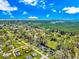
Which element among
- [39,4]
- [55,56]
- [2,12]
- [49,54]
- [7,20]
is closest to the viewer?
[55,56]

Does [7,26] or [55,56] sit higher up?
[7,26]

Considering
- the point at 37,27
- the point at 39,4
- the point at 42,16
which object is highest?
the point at 39,4

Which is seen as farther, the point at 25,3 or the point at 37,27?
the point at 37,27

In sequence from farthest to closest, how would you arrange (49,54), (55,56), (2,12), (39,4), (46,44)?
(2,12) → (39,4) → (46,44) → (49,54) → (55,56)

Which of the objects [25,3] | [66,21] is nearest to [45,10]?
[25,3]

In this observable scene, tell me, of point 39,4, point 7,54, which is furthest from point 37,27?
point 7,54

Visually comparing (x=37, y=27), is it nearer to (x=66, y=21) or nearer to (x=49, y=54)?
(x=66, y=21)

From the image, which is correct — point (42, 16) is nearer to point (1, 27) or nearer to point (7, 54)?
point (1, 27)

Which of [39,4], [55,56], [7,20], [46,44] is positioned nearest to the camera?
[55,56]

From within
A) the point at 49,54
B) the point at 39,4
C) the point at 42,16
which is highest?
the point at 39,4
